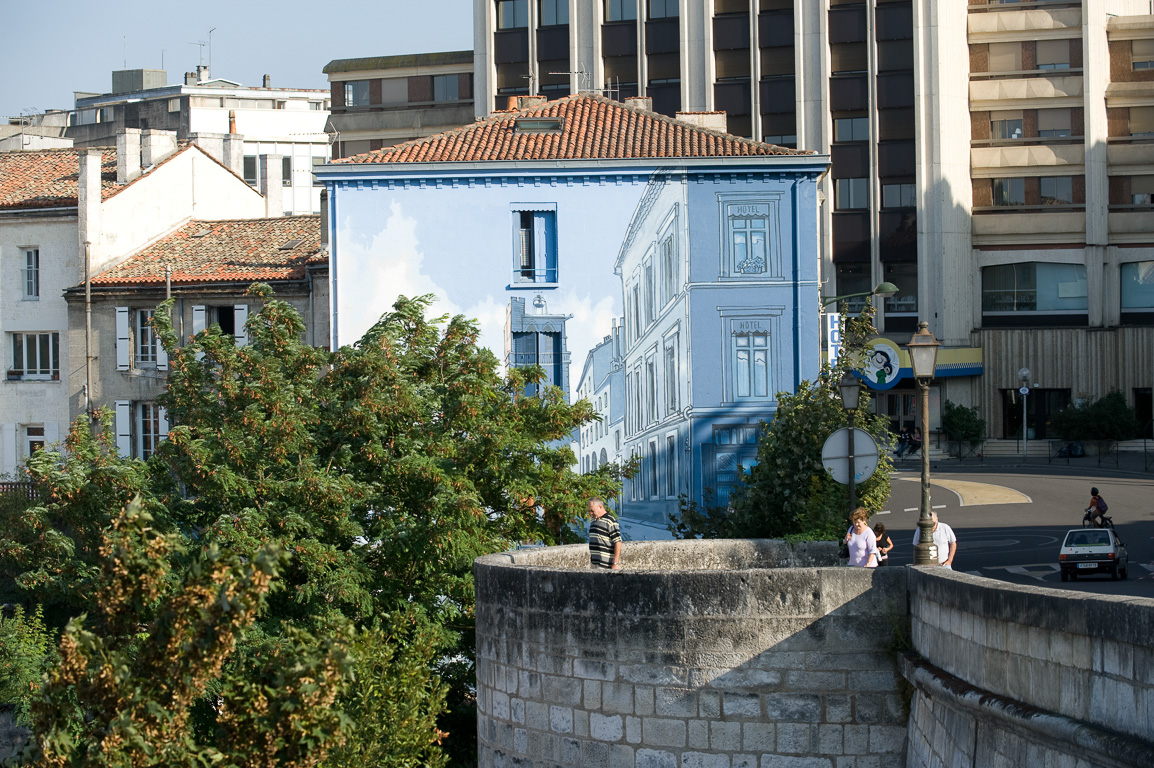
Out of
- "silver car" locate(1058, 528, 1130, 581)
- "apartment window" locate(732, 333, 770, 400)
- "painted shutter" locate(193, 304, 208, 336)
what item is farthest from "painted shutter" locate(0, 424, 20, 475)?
"silver car" locate(1058, 528, 1130, 581)

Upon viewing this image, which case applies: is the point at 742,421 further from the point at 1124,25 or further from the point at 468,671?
the point at 1124,25

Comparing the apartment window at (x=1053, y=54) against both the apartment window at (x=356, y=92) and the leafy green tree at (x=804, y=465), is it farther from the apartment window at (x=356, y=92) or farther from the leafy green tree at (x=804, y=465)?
the leafy green tree at (x=804, y=465)

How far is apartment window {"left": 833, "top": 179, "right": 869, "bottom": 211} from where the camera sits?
65000 mm

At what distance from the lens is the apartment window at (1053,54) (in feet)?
216

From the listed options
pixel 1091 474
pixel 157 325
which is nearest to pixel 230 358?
pixel 157 325

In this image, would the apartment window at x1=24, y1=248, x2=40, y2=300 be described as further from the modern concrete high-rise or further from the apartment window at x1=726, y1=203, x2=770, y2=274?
the modern concrete high-rise

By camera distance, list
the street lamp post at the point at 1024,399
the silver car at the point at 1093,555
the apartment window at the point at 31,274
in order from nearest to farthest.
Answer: the silver car at the point at 1093,555 < the apartment window at the point at 31,274 < the street lamp post at the point at 1024,399

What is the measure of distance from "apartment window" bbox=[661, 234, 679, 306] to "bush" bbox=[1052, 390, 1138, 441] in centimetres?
3706

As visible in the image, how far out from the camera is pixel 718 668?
11758 mm

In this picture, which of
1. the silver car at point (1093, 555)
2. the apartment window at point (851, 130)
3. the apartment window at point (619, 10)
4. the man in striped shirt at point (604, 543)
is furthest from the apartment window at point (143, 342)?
the apartment window at point (851, 130)

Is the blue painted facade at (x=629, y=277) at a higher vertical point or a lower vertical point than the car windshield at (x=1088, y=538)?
higher

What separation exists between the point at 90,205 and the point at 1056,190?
1728 inches

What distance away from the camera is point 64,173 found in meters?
40.7

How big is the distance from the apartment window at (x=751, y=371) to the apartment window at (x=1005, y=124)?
4107 centimetres
